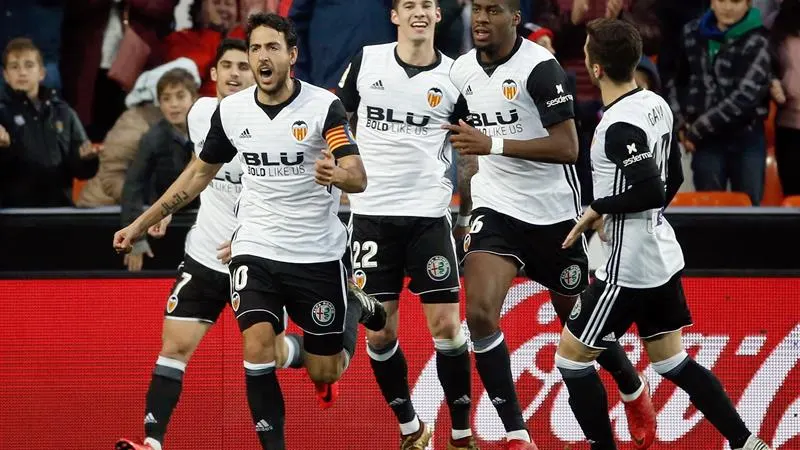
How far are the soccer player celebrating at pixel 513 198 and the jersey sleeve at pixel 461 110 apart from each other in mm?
63

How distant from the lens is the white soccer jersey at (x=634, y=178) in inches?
276

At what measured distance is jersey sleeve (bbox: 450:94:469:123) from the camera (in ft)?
26.5

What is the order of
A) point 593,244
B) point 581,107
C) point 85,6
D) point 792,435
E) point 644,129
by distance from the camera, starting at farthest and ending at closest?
point 85,6
point 581,107
point 593,244
point 792,435
point 644,129

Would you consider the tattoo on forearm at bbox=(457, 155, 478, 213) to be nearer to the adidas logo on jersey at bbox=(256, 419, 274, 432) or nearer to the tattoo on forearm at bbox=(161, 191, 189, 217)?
the tattoo on forearm at bbox=(161, 191, 189, 217)

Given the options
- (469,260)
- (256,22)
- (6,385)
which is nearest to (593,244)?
(469,260)

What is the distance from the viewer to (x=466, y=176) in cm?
839

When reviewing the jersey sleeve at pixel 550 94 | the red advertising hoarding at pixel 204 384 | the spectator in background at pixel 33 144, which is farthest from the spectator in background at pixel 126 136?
the jersey sleeve at pixel 550 94

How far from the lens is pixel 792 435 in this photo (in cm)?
845

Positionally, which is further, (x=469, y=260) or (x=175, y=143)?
(x=175, y=143)

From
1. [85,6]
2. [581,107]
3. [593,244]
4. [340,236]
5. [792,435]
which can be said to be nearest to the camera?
[340,236]

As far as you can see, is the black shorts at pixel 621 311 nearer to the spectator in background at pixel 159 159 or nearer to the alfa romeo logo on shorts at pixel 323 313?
the alfa romeo logo on shorts at pixel 323 313

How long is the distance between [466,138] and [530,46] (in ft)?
2.65

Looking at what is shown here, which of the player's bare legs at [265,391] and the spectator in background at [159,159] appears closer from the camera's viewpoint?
the player's bare legs at [265,391]

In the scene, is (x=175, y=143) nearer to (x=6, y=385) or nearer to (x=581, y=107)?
(x=6, y=385)
